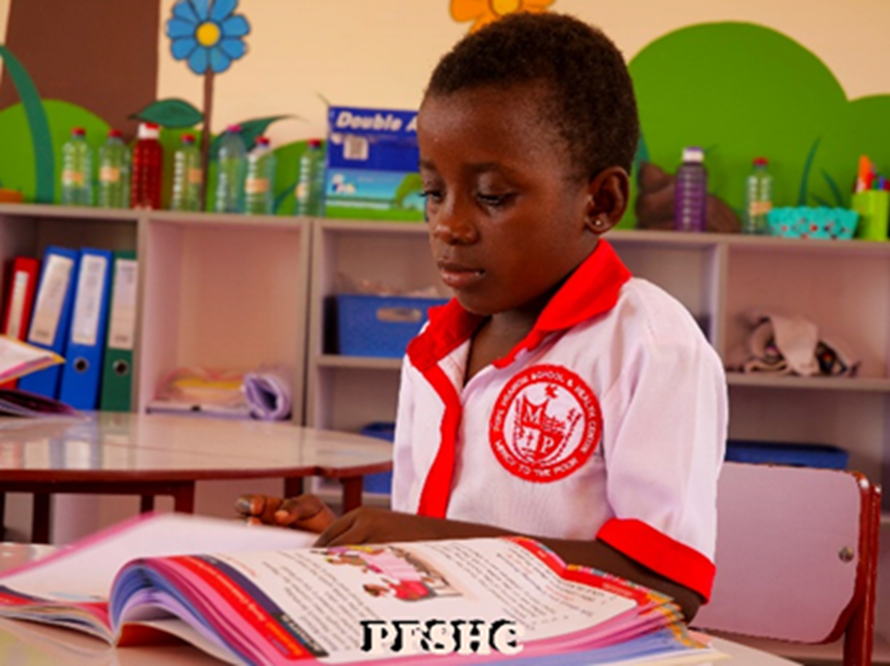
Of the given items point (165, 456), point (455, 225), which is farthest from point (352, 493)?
point (455, 225)

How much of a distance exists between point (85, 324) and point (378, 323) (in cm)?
88

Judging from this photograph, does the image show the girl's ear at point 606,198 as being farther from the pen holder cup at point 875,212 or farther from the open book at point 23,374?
the pen holder cup at point 875,212

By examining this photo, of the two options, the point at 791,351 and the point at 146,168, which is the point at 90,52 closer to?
the point at 146,168

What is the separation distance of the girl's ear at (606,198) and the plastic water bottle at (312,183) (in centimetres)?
250

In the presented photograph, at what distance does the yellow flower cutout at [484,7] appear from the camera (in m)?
3.73

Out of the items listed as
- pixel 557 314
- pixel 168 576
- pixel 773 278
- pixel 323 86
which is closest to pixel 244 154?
pixel 323 86

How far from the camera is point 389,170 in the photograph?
3.46m

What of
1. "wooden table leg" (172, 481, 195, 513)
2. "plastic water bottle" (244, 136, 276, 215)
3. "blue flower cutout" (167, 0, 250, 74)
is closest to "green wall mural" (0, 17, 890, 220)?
"plastic water bottle" (244, 136, 276, 215)

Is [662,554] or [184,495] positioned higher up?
[662,554]

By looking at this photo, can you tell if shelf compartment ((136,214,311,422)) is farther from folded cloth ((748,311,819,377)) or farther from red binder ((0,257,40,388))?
folded cloth ((748,311,819,377))

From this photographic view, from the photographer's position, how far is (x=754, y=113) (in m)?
3.68

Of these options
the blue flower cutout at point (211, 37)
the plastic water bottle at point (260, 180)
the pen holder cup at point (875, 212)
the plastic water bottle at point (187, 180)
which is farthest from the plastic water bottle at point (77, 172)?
the pen holder cup at point (875, 212)

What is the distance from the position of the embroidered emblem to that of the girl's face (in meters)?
0.09

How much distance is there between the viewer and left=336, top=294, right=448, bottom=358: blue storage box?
3.46 m
